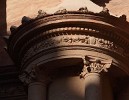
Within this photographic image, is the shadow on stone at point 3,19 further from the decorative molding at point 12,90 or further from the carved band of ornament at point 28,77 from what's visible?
the carved band of ornament at point 28,77

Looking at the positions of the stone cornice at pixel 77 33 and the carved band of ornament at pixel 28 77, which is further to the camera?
the carved band of ornament at pixel 28 77

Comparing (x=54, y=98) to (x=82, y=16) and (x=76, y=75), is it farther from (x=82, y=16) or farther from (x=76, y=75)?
(x=82, y=16)

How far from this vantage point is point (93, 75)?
16.9 metres

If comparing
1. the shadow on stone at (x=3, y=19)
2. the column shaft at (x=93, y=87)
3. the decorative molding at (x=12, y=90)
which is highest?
the shadow on stone at (x=3, y=19)

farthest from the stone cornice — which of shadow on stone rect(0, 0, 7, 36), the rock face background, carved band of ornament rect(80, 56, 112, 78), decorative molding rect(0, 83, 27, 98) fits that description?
shadow on stone rect(0, 0, 7, 36)

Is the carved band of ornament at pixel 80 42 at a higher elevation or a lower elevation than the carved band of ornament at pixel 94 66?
higher

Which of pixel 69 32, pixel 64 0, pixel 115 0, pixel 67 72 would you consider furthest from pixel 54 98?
pixel 115 0

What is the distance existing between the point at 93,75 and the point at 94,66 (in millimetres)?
267

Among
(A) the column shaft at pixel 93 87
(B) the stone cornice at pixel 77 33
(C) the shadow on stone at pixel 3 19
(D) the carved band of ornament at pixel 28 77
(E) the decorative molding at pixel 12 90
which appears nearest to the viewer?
(A) the column shaft at pixel 93 87

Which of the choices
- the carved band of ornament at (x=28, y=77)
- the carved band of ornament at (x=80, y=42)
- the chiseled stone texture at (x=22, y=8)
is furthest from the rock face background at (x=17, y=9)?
the carved band of ornament at (x=80, y=42)

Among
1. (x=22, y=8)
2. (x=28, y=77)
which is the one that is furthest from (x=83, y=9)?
(x=22, y=8)

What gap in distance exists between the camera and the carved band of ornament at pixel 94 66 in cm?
1692

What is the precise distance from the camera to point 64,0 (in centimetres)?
1881

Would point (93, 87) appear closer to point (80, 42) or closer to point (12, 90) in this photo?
point (80, 42)
